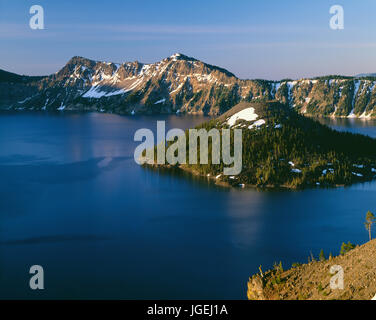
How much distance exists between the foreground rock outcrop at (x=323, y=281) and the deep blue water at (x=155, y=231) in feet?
26.6

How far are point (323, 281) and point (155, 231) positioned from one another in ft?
141

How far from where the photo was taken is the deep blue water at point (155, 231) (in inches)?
2173

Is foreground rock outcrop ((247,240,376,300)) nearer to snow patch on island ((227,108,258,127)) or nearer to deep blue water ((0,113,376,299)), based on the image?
deep blue water ((0,113,376,299))

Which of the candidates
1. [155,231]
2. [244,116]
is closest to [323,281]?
[155,231]

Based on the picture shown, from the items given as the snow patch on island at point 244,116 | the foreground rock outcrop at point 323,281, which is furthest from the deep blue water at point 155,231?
the snow patch on island at point 244,116

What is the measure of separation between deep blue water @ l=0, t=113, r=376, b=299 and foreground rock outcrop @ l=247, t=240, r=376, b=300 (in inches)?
319

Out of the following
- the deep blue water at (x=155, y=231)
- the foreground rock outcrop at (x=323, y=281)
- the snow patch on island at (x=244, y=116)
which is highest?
the snow patch on island at (x=244, y=116)

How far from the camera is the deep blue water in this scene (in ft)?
181

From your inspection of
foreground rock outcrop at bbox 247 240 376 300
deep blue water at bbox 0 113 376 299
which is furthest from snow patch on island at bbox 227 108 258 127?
foreground rock outcrop at bbox 247 240 376 300

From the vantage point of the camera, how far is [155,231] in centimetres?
7662

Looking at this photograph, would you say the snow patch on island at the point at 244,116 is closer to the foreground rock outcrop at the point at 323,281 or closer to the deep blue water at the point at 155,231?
the deep blue water at the point at 155,231

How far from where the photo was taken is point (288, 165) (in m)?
120

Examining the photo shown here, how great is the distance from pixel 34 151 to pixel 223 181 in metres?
100

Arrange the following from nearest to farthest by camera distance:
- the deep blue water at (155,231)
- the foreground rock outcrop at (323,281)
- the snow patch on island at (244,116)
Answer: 1. the foreground rock outcrop at (323,281)
2. the deep blue water at (155,231)
3. the snow patch on island at (244,116)
